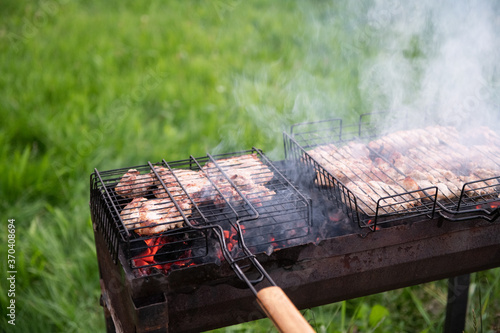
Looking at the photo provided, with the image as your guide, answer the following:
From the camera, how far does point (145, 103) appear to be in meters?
6.29

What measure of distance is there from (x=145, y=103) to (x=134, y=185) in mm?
3908

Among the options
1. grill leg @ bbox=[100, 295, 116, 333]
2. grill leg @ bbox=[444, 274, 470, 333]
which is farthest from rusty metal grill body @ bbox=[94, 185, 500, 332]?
grill leg @ bbox=[444, 274, 470, 333]

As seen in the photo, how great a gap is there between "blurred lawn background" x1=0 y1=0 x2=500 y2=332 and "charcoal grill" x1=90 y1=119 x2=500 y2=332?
0.83 metres

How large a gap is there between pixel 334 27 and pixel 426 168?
535 cm

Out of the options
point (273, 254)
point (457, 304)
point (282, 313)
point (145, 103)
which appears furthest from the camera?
point (145, 103)

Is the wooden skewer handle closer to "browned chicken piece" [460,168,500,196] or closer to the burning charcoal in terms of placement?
the burning charcoal

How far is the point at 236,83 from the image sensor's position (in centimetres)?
660

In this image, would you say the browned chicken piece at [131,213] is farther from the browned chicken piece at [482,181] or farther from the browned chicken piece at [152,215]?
the browned chicken piece at [482,181]

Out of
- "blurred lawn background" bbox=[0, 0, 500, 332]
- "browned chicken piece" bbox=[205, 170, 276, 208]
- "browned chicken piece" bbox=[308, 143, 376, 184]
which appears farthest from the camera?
"blurred lawn background" bbox=[0, 0, 500, 332]

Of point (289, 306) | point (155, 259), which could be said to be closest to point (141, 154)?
point (155, 259)

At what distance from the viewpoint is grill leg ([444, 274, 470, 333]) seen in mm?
2996

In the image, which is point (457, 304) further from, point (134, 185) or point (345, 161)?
point (134, 185)

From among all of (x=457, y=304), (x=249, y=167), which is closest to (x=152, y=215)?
(x=249, y=167)

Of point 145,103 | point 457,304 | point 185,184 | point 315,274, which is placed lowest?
point 457,304
